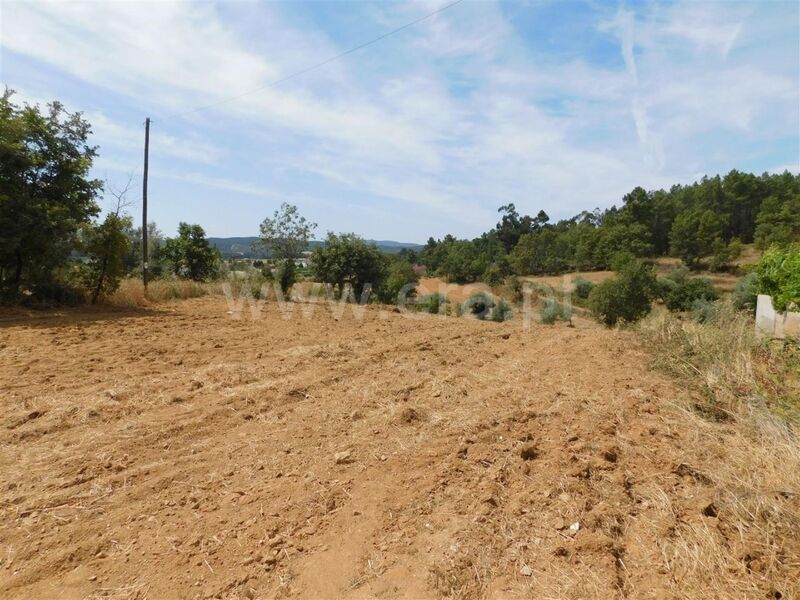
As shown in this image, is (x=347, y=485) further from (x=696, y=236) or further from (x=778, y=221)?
(x=778, y=221)

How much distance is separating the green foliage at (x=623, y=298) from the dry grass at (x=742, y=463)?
12073 mm

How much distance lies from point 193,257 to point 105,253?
6.24 metres

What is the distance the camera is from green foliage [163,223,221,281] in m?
15.0

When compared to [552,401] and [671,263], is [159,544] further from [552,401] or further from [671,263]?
[671,263]

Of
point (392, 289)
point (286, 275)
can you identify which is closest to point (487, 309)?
point (392, 289)

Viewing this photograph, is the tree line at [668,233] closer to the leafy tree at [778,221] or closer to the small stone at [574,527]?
the leafy tree at [778,221]

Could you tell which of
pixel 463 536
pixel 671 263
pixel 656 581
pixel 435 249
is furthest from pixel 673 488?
pixel 435 249

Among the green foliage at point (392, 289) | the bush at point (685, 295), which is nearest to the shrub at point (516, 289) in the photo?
the bush at point (685, 295)

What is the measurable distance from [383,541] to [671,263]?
41195 millimetres

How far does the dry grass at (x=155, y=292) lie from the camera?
32.2 feet

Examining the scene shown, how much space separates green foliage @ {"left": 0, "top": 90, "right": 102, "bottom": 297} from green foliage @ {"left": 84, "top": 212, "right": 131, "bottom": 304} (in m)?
0.29

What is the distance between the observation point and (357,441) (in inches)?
118

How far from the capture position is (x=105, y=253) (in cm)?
891

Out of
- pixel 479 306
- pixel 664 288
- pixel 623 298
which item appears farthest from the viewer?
pixel 664 288
